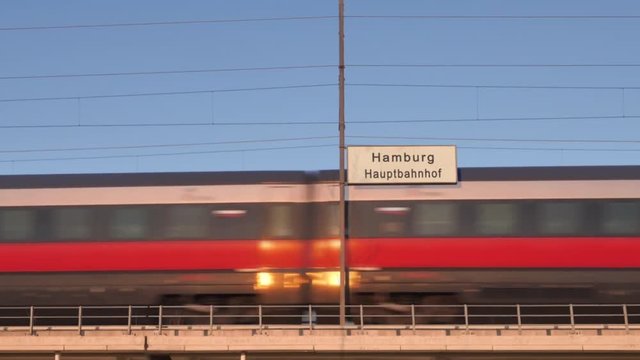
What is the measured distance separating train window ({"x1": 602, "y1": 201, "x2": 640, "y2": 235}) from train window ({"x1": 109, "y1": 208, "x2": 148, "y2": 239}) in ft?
36.7

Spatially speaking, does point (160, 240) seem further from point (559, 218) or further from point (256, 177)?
point (559, 218)

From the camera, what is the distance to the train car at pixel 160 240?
68.1ft

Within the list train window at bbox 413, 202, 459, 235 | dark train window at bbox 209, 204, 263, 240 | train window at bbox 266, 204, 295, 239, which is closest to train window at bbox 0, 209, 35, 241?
dark train window at bbox 209, 204, 263, 240

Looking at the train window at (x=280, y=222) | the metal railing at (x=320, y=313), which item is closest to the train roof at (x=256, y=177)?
the train window at (x=280, y=222)

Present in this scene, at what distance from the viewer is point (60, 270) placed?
21188mm

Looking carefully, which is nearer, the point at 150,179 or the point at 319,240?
the point at 319,240

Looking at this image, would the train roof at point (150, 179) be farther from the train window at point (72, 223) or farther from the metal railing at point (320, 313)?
the metal railing at point (320, 313)

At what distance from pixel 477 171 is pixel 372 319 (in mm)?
4533

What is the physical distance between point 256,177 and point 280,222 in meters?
1.36

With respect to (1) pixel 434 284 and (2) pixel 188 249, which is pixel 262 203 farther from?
(1) pixel 434 284

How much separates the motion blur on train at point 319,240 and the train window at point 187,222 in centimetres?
2

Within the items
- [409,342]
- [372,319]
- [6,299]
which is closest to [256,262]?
[372,319]

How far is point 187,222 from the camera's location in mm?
21156

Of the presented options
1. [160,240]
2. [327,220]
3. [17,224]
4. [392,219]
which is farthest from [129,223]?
[392,219]
